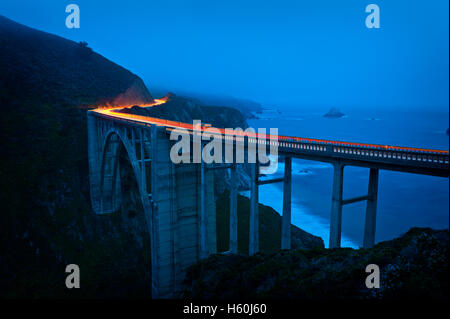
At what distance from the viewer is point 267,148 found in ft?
71.4

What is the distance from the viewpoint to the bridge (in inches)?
669

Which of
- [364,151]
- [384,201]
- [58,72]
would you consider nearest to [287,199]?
[364,151]

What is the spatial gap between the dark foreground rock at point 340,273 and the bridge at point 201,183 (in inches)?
77.5

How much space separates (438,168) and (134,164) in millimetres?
29320

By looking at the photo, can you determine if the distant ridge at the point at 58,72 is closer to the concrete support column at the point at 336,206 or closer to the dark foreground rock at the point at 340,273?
the dark foreground rock at the point at 340,273

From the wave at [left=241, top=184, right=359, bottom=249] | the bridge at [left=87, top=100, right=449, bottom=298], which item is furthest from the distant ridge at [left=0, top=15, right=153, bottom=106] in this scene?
the wave at [left=241, top=184, right=359, bottom=249]

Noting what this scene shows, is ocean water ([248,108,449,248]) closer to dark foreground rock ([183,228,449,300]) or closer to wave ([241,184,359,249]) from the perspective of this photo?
wave ([241,184,359,249])

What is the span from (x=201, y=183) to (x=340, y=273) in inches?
612

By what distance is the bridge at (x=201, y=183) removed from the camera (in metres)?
17.0

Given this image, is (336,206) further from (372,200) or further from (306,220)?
(306,220)

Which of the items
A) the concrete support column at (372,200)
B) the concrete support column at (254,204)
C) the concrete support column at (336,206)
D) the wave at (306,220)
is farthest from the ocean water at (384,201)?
the concrete support column at (336,206)

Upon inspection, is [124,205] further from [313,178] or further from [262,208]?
[313,178]

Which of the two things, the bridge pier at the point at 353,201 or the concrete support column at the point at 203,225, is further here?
the concrete support column at the point at 203,225
